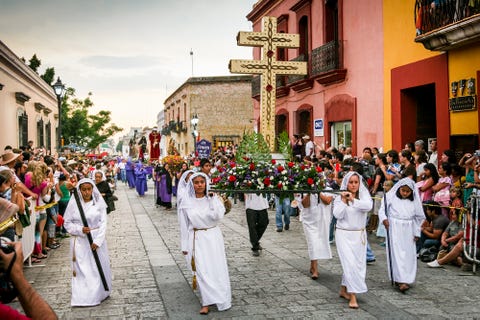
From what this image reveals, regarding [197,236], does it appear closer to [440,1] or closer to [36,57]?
[440,1]

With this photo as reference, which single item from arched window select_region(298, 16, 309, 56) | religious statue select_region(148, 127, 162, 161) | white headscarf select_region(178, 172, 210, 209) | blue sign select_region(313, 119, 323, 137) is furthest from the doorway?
religious statue select_region(148, 127, 162, 161)

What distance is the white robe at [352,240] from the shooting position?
6508mm

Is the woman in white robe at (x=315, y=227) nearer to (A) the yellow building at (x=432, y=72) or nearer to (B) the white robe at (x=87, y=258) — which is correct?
(B) the white robe at (x=87, y=258)

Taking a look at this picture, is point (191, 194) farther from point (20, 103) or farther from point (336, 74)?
point (20, 103)

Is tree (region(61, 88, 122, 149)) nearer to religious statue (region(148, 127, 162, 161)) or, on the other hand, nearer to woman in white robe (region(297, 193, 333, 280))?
religious statue (region(148, 127, 162, 161))

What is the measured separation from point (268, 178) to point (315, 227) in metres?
1.67

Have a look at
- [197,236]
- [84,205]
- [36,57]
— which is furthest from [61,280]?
[36,57]

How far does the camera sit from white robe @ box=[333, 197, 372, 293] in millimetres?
6508

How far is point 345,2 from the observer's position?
1656 cm

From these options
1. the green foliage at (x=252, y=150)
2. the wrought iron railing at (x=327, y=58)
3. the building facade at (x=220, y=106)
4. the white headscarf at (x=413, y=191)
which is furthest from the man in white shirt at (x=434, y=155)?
the building facade at (x=220, y=106)

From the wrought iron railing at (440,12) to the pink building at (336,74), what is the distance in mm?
2702

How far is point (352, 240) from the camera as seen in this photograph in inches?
264

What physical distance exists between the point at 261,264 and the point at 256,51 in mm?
18030

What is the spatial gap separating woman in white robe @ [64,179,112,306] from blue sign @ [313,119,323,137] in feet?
40.3
